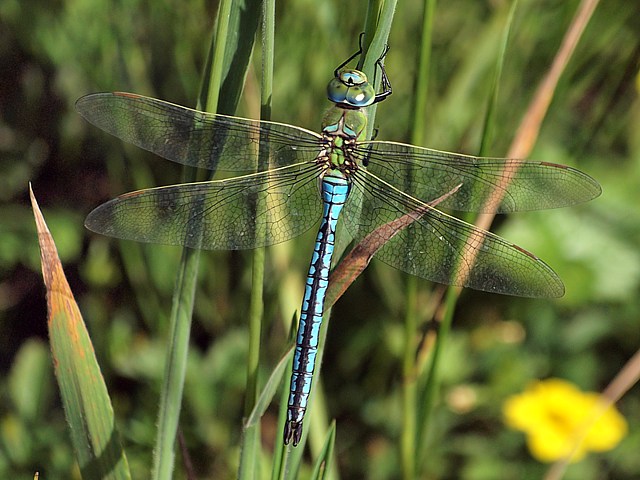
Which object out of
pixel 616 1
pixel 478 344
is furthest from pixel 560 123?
pixel 478 344

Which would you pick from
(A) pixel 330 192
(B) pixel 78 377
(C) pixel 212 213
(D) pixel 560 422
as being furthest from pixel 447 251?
(D) pixel 560 422

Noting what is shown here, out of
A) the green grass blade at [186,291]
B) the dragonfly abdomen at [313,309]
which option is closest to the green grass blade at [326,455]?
the dragonfly abdomen at [313,309]

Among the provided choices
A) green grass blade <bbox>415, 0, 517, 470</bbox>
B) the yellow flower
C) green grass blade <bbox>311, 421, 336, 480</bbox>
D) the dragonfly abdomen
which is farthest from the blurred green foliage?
green grass blade <bbox>311, 421, 336, 480</bbox>

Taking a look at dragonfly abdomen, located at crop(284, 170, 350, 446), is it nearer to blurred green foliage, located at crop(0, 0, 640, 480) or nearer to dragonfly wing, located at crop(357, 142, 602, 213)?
dragonfly wing, located at crop(357, 142, 602, 213)

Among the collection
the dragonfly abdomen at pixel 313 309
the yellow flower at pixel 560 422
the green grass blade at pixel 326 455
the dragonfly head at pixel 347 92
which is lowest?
the yellow flower at pixel 560 422

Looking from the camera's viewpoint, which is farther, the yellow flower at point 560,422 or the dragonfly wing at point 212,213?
the yellow flower at point 560,422

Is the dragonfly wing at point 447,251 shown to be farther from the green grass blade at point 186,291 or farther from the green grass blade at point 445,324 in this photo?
the green grass blade at point 186,291
